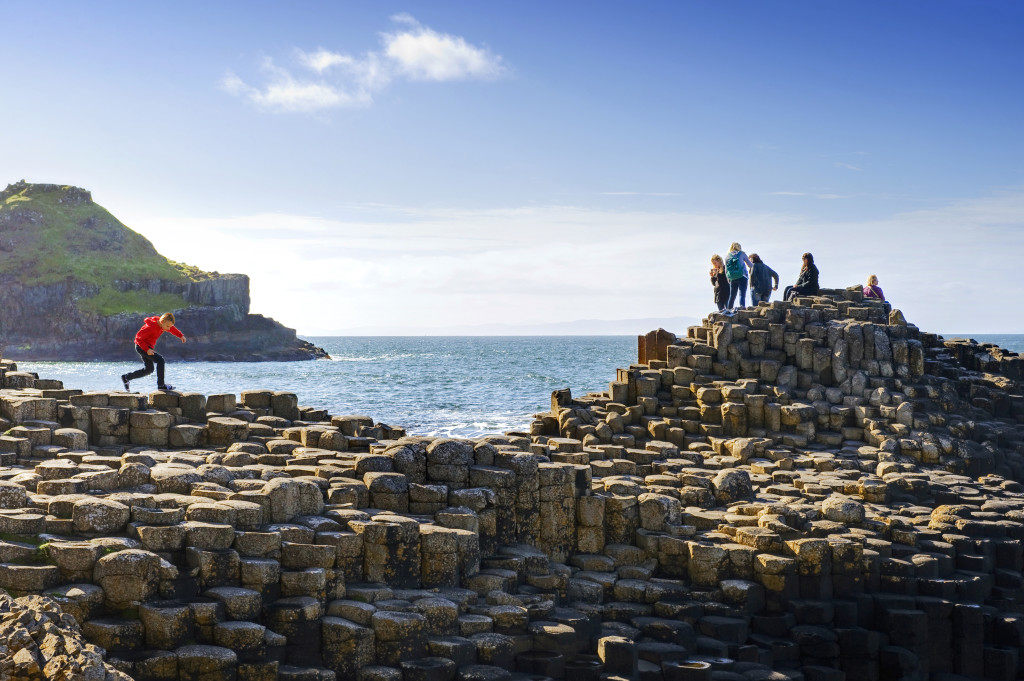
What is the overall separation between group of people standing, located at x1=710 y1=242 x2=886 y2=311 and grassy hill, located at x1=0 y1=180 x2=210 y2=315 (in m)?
102

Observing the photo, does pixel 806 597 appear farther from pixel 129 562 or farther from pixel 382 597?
pixel 129 562

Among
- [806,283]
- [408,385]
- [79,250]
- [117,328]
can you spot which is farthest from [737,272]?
[79,250]

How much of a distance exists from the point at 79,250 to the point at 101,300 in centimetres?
1949

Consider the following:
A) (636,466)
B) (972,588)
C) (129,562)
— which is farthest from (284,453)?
(972,588)

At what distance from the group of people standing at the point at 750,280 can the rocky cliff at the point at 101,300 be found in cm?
9145

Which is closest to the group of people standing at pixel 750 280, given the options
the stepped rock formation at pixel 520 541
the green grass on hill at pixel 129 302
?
the stepped rock formation at pixel 520 541

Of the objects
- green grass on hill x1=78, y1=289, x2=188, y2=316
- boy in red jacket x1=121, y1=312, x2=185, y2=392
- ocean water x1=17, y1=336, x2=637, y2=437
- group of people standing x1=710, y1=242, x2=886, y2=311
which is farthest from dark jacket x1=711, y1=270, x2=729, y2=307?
green grass on hill x1=78, y1=289, x2=188, y2=316

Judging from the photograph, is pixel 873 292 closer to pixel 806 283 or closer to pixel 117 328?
pixel 806 283

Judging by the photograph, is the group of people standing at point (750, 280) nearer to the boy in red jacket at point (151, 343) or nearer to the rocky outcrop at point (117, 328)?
the boy in red jacket at point (151, 343)

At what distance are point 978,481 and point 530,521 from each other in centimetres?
1274

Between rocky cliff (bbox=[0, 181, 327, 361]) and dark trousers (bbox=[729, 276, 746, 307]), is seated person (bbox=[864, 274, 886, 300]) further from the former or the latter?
rocky cliff (bbox=[0, 181, 327, 361])

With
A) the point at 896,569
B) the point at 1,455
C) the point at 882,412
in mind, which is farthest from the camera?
the point at 882,412

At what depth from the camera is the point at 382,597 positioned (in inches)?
540

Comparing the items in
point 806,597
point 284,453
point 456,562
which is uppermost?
point 284,453
